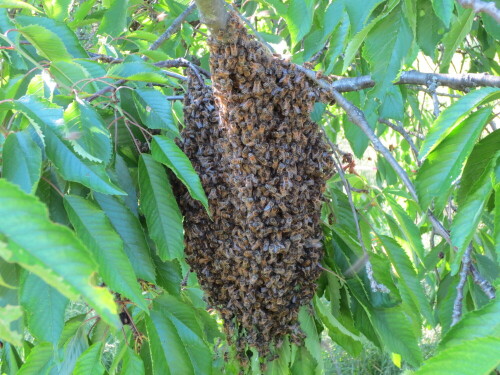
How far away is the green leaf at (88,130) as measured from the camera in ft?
3.43

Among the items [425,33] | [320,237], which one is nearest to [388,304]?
[320,237]

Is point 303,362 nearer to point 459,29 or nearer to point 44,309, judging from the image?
point 44,309

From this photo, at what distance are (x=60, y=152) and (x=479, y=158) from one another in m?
0.82

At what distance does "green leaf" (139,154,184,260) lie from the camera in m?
1.21

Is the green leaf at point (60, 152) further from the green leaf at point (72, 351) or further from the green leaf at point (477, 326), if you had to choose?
the green leaf at point (477, 326)

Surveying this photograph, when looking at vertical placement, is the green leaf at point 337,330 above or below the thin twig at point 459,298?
below

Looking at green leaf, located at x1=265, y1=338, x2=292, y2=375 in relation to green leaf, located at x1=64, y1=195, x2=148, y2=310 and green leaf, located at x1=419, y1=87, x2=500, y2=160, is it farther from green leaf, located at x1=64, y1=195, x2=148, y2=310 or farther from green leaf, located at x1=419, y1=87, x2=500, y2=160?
green leaf, located at x1=419, y1=87, x2=500, y2=160

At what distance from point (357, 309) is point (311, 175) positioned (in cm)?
40

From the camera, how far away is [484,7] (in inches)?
37.5

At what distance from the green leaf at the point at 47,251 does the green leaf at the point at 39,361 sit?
2.42ft

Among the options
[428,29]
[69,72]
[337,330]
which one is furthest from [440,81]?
[69,72]

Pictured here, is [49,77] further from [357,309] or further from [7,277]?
[357,309]

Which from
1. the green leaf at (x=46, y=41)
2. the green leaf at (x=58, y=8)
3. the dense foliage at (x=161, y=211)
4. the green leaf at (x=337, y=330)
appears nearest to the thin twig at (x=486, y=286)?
the dense foliage at (x=161, y=211)

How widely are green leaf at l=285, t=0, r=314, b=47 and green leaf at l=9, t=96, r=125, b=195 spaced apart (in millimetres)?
642
